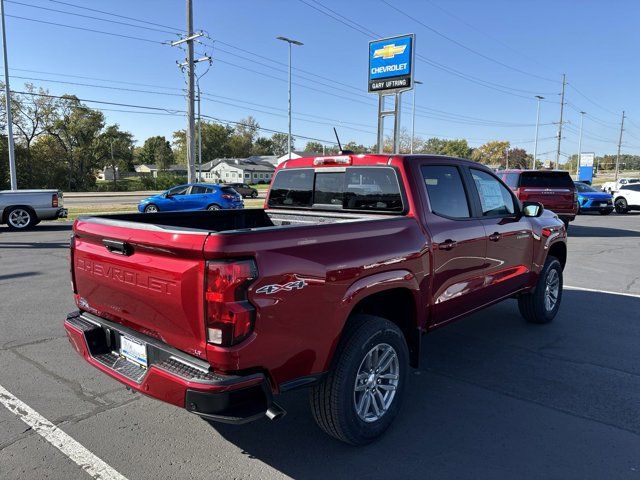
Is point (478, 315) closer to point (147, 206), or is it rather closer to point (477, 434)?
point (477, 434)

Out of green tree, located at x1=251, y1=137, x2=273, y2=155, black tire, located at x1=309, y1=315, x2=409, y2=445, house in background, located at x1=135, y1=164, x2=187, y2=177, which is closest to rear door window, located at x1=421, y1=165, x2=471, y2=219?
black tire, located at x1=309, y1=315, x2=409, y2=445

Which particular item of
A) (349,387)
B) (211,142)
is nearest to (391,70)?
(349,387)

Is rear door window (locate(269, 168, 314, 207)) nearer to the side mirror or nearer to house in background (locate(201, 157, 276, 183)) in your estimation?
the side mirror

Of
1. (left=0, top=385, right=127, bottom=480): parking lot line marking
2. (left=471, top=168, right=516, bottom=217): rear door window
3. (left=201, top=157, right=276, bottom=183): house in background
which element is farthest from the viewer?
(left=201, top=157, right=276, bottom=183): house in background

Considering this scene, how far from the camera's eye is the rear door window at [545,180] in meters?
14.4

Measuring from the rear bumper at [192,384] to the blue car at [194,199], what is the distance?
18104 millimetres

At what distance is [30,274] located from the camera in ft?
26.9

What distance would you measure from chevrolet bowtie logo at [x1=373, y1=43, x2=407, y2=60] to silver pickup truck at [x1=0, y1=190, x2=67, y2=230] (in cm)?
1550

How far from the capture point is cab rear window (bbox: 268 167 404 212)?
3.86 m

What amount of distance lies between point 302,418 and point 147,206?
18916 mm

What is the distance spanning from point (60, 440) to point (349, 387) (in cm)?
193

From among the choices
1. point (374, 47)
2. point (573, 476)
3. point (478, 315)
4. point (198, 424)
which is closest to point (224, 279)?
point (198, 424)

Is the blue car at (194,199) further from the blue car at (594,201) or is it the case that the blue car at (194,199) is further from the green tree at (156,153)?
the green tree at (156,153)

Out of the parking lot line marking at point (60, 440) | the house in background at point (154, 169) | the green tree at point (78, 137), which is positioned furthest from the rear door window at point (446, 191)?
the house in background at point (154, 169)
